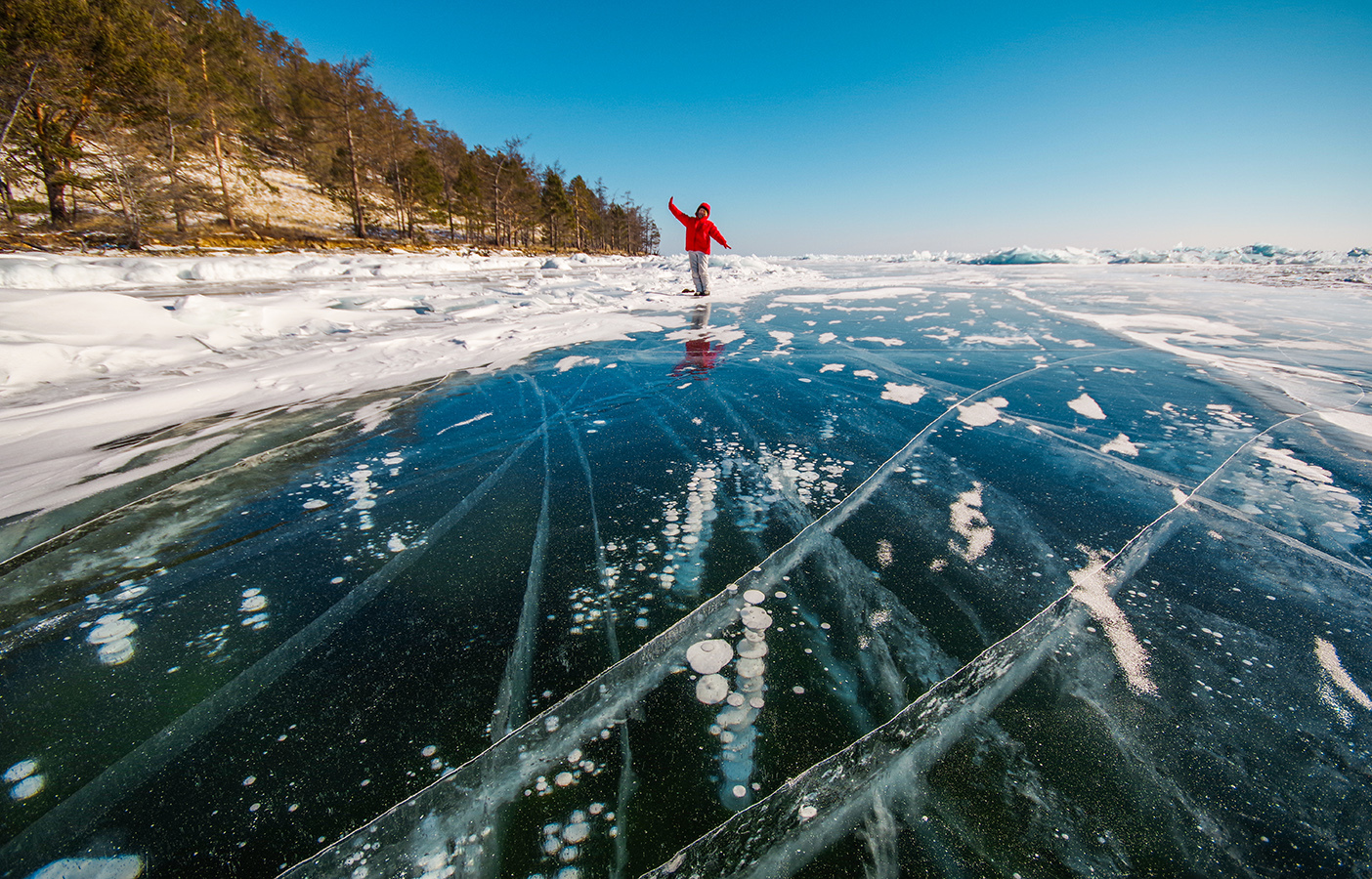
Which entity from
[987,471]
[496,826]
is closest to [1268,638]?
[987,471]

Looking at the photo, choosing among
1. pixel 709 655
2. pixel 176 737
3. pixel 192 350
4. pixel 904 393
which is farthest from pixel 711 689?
pixel 192 350

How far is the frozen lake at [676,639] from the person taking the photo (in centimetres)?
106

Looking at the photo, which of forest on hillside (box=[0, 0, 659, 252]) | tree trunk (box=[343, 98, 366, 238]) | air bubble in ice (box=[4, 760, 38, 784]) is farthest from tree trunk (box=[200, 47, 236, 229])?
air bubble in ice (box=[4, 760, 38, 784])

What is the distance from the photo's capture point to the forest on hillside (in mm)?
13047

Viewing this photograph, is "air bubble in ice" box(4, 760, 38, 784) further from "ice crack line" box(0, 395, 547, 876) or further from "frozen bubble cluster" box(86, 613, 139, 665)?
"frozen bubble cluster" box(86, 613, 139, 665)

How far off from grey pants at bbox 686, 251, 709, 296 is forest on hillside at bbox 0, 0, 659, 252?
16.3 m

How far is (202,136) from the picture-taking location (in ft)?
70.9

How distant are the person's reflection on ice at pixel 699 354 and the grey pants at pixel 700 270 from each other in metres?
3.34

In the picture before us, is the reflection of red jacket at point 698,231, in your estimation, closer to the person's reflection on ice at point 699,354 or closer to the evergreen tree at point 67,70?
the person's reflection on ice at point 699,354

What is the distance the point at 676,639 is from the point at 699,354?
15.6 feet

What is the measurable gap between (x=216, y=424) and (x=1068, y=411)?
6529 mm

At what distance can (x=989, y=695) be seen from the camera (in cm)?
140

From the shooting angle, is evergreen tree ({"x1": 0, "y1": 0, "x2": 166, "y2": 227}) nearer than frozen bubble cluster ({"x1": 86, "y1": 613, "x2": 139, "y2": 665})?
No

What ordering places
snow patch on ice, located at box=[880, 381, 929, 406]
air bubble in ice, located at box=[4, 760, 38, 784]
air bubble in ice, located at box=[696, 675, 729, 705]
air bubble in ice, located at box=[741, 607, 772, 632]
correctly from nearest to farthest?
air bubble in ice, located at box=[4, 760, 38, 784] → air bubble in ice, located at box=[696, 675, 729, 705] → air bubble in ice, located at box=[741, 607, 772, 632] → snow patch on ice, located at box=[880, 381, 929, 406]
